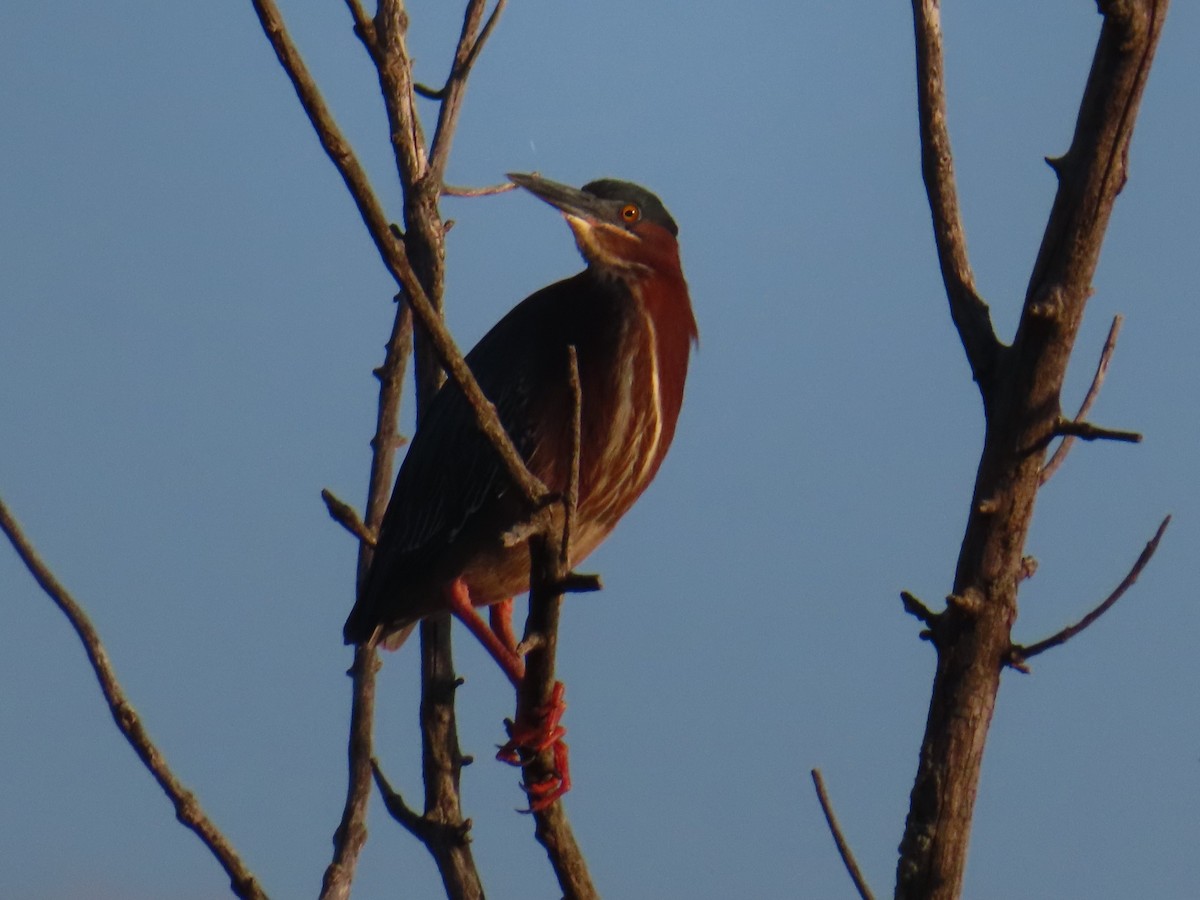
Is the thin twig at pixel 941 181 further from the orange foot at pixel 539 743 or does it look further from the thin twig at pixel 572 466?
the orange foot at pixel 539 743

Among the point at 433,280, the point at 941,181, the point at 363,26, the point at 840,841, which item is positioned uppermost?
the point at 363,26

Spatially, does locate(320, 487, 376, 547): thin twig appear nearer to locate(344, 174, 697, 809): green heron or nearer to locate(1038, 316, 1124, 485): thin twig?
locate(344, 174, 697, 809): green heron

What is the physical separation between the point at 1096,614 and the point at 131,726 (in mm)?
1833

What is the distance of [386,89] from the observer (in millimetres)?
3930

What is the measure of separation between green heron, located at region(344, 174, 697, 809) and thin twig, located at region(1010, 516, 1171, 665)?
195 cm

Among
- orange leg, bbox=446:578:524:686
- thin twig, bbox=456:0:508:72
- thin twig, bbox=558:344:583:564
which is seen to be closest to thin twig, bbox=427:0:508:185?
thin twig, bbox=456:0:508:72

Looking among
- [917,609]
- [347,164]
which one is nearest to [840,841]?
[917,609]

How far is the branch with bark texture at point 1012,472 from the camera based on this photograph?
2602 mm

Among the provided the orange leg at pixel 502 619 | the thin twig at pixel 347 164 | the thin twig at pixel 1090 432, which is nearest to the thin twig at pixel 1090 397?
the thin twig at pixel 1090 432

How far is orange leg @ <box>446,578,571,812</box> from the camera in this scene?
9.96 feet

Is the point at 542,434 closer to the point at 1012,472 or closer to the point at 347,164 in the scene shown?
the point at 1012,472

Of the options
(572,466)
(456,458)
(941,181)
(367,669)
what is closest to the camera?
(572,466)

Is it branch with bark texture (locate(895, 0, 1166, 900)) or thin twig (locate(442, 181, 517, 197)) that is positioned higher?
thin twig (locate(442, 181, 517, 197))

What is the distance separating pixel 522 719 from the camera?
3023mm
